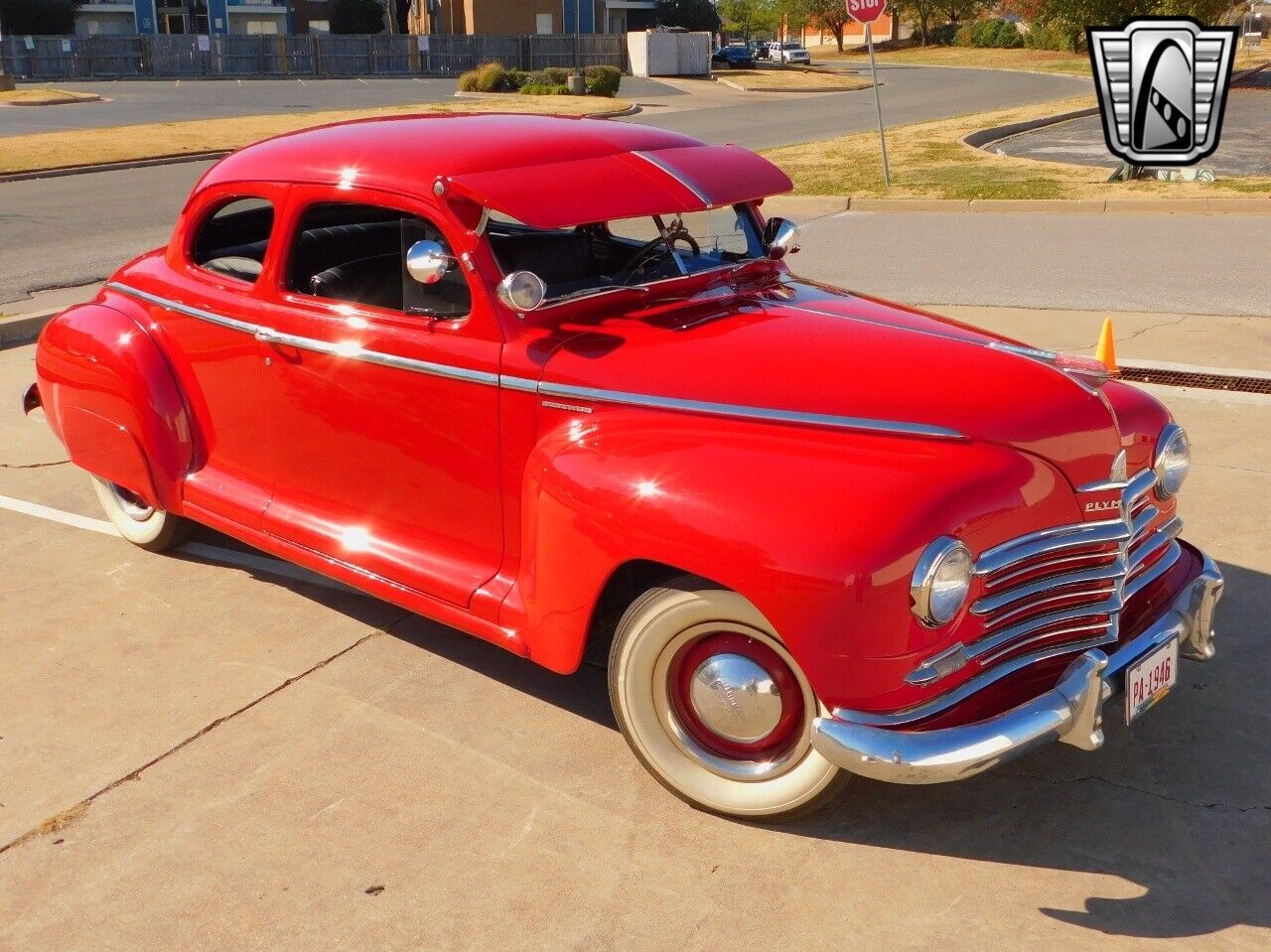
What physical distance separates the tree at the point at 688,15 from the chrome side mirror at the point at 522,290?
76.9 metres

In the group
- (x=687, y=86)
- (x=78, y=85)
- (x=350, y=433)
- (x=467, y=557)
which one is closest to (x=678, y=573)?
(x=467, y=557)

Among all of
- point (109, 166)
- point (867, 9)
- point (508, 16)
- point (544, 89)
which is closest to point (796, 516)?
point (867, 9)

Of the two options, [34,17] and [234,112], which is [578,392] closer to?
[234,112]

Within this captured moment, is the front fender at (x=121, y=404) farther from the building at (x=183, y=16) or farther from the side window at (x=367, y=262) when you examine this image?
the building at (x=183, y=16)

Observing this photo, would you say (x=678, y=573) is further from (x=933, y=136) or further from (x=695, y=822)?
(x=933, y=136)

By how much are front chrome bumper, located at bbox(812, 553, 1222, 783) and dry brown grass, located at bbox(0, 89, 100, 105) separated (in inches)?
1477

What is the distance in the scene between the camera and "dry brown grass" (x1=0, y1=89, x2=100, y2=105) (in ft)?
117

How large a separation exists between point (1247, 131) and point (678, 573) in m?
21.7

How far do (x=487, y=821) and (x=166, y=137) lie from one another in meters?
24.6

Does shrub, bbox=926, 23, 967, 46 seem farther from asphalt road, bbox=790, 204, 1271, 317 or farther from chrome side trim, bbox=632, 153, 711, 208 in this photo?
chrome side trim, bbox=632, 153, 711, 208

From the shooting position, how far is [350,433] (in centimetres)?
433

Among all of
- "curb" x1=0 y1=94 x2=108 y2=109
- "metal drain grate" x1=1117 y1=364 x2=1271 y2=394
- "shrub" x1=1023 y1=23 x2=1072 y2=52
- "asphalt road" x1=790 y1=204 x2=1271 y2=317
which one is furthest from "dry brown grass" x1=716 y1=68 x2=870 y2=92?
"metal drain grate" x1=1117 y1=364 x2=1271 y2=394

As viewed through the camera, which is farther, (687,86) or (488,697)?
(687,86)

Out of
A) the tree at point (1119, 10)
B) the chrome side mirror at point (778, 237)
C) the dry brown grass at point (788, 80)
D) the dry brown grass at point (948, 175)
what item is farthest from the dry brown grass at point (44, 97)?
the chrome side mirror at point (778, 237)
